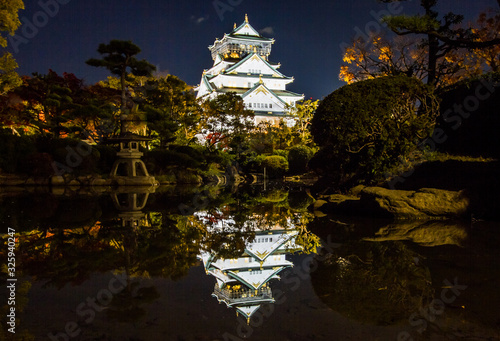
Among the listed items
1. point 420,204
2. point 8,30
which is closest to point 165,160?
point 8,30

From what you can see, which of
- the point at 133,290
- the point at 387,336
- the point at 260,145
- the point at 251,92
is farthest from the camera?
the point at 251,92

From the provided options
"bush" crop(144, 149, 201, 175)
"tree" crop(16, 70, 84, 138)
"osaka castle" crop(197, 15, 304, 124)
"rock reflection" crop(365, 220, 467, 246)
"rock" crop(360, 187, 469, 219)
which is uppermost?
"osaka castle" crop(197, 15, 304, 124)

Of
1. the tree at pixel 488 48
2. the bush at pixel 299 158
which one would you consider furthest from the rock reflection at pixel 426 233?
the bush at pixel 299 158

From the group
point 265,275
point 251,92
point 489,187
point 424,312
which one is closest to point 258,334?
point 424,312

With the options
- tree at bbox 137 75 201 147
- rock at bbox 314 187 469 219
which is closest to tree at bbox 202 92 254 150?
tree at bbox 137 75 201 147

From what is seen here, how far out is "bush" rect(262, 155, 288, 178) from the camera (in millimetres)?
29027

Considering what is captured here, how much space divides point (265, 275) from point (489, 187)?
5.13 meters

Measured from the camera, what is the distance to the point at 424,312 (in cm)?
250

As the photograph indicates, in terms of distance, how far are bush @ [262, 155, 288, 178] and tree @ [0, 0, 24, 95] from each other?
57.3 feet

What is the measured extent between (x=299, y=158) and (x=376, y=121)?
20093mm

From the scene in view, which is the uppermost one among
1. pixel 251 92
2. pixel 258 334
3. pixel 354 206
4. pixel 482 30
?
pixel 251 92

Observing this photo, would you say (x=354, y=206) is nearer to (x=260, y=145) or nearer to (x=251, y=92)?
(x=260, y=145)

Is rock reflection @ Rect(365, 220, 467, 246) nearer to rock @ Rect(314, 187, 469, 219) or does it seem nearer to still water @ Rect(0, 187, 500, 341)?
still water @ Rect(0, 187, 500, 341)

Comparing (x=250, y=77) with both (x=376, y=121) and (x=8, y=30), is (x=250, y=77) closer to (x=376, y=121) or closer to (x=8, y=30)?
(x=8, y=30)
